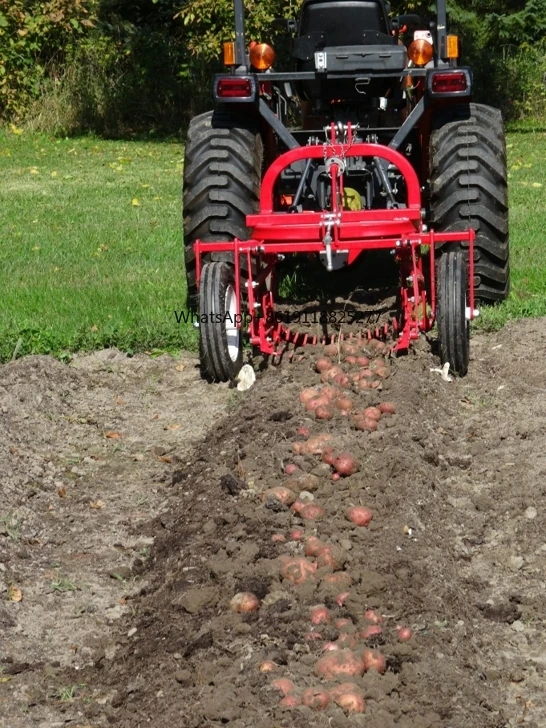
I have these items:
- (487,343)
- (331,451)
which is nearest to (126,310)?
(487,343)

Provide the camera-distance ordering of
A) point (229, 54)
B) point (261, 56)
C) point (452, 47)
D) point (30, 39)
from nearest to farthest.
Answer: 1. point (261, 56)
2. point (452, 47)
3. point (229, 54)
4. point (30, 39)

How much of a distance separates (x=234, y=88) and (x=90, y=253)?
314 cm

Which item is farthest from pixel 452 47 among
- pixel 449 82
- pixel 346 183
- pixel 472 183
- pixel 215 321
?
pixel 215 321

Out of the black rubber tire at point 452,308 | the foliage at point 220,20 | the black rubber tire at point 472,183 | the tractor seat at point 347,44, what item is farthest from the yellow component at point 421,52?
the foliage at point 220,20

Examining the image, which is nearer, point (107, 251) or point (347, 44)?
point (347, 44)

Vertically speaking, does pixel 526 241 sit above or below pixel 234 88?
below

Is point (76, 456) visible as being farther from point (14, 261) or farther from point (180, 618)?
point (14, 261)

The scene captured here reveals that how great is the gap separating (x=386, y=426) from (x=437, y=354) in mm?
1177

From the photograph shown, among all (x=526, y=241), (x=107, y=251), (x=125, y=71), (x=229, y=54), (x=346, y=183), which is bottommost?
(x=125, y=71)

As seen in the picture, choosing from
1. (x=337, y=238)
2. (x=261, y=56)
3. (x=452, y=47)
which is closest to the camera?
(x=337, y=238)

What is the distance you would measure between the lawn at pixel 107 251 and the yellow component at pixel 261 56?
163 centimetres

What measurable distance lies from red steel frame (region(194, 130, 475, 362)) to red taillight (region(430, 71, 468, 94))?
59 cm

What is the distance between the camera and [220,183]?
22.3 ft

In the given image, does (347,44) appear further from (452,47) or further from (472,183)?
(472,183)
